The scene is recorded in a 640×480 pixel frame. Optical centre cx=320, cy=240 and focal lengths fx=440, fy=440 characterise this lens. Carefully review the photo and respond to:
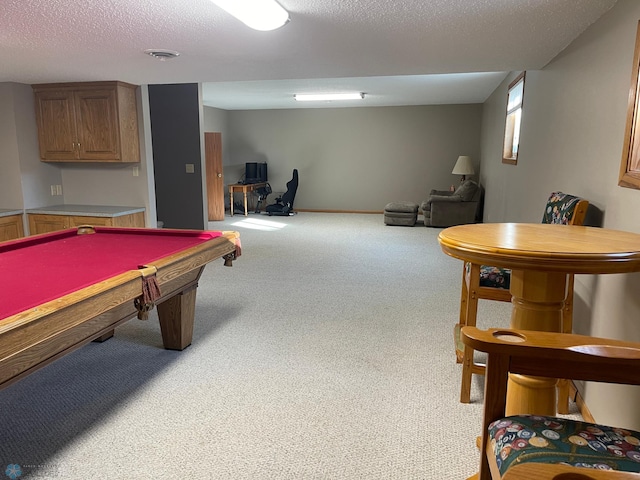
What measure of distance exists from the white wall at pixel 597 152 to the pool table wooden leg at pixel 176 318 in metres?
2.26

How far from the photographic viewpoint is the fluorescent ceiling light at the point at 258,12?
2.09m

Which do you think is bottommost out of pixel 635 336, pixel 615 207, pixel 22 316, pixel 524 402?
pixel 524 402

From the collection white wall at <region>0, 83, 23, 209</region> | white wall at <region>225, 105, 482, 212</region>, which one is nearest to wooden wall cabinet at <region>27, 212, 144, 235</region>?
white wall at <region>0, 83, 23, 209</region>

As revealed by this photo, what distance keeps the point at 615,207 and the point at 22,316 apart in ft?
7.92

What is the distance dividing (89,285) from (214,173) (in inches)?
270

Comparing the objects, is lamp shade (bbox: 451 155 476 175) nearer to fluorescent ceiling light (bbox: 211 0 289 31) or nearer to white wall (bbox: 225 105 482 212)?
white wall (bbox: 225 105 482 212)

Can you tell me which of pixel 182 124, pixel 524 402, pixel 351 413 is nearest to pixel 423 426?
pixel 351 413

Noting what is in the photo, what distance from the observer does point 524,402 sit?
1.56 m

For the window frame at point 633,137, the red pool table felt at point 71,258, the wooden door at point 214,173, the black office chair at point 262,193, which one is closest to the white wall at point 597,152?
the window frame at point 633,137

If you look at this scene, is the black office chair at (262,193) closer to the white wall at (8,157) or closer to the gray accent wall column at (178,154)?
the gray accent wall column at (178,154)

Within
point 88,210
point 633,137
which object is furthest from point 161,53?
point 633,137

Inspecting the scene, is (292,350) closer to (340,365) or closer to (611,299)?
(340,365)

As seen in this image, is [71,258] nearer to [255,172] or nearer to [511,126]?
[511,126]

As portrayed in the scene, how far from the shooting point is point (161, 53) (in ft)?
10.5
